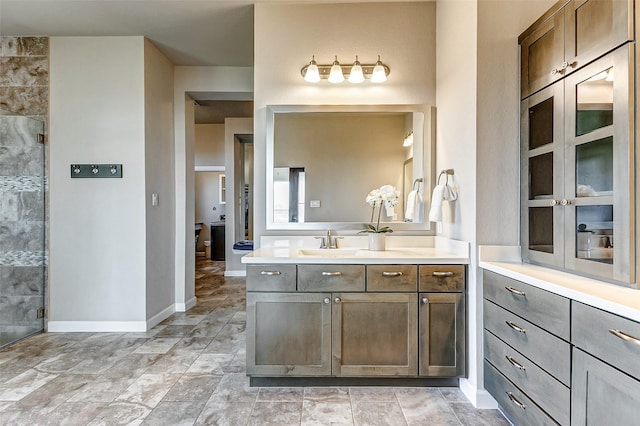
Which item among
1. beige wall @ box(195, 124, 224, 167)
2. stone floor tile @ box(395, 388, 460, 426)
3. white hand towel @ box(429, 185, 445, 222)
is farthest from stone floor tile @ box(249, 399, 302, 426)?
beige wall @ box(195, 124, 224, 167)

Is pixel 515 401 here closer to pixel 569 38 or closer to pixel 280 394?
pixel 280 394

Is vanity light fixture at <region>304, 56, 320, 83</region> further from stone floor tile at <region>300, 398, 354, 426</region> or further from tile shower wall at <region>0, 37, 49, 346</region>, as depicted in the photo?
tile shower wall at <region>0, 37, 49, 346</region>

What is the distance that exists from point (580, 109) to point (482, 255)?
0.88m

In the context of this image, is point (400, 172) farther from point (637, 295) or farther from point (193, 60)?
point (193, 60)

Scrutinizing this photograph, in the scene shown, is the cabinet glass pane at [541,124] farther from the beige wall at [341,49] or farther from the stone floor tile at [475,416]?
the stone floor tile at [475,416]

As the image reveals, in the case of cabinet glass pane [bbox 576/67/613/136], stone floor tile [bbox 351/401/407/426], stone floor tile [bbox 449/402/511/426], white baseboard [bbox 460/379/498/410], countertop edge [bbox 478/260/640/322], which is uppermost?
cabinet glass pane [bbox 576/67/613/136]

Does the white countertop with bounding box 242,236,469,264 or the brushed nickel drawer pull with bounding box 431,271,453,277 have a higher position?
the white countertop with bounding box 242,236,469,264

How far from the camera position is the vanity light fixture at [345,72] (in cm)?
269

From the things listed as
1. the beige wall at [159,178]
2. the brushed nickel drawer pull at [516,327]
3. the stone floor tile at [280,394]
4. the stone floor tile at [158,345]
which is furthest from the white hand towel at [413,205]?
the beige wall at [159,178]

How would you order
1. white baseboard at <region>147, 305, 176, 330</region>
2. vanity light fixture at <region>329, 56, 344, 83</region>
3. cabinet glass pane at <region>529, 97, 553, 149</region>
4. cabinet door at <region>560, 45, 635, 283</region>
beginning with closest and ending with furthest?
cabinet door at <region>560, 45, 635, 283</region> → cabinet glass pane at <region>529, 97, 553, 149</region> → vanity light fixture at <region>329, 56, 344, 83</region> → white baseboard at <region>147, 305, 176, 330</region>

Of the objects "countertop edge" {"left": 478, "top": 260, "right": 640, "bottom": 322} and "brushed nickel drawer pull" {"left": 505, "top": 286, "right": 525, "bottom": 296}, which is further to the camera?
"brushed nickel drawer pull" {"left": 505, "top": 286, "right": 525, "bottom": 296}

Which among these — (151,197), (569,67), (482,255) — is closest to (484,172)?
(482,255)

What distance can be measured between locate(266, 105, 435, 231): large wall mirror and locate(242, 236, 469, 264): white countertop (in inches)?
4.3

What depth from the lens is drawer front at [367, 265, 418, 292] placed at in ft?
7.19
